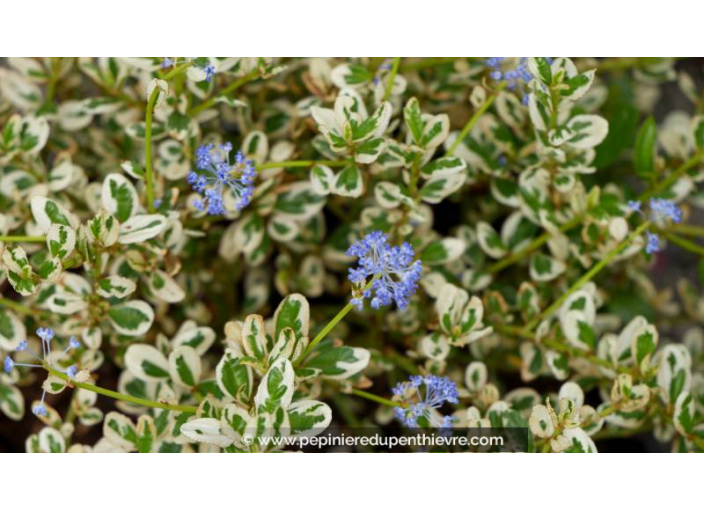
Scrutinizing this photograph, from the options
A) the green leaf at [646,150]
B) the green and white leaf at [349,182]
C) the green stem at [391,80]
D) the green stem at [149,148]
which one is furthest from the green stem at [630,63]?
the green stem at [149,148]

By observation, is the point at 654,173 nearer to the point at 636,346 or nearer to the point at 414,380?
the point at 636,346

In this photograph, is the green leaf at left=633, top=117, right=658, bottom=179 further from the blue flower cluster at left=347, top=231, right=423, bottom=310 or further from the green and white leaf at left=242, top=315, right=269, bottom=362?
the green and white leaf at left=242, top=315, right=269, bottom=362

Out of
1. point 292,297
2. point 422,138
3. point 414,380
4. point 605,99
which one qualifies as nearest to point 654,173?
point 605,99

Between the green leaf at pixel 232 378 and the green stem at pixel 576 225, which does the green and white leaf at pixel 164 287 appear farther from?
the green stem at pixel 576 225

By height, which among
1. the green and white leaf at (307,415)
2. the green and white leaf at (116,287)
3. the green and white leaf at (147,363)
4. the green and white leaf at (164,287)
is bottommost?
the green and white leaf at (307,415)

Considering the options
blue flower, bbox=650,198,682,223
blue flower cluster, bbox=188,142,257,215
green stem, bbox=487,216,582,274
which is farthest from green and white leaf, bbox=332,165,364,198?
blue flower, bbox=650,198,682,223

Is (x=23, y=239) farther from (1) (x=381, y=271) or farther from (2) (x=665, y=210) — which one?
(2) (x=665, y=210)
